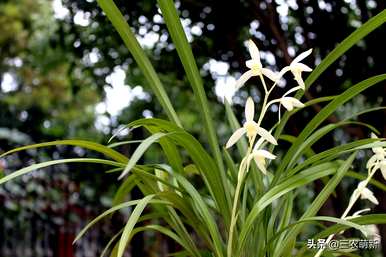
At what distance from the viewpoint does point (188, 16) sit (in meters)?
2.59

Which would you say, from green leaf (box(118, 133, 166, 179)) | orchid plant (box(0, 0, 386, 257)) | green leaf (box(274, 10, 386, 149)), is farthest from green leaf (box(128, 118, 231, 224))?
green leaf (box(274, 10, 386, 149))

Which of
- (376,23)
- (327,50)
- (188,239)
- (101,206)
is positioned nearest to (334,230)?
(188,239)

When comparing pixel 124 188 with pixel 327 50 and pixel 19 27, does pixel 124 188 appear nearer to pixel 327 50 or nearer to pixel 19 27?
pixel 327 50

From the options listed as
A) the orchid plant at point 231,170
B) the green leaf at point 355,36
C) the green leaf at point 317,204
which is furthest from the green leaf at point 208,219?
the green leaf at point 355,36

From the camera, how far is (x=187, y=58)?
3.93 ft

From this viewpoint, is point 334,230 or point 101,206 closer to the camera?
point 334,230

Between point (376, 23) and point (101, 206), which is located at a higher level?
point (101, 206)

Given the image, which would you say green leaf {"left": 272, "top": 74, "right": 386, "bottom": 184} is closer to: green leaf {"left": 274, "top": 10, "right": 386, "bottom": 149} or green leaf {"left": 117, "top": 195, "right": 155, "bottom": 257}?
green leaf {"left": 274, "top": 10, "right": 386, "bottom": 149}

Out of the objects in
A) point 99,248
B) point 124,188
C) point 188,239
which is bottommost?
point 188,239

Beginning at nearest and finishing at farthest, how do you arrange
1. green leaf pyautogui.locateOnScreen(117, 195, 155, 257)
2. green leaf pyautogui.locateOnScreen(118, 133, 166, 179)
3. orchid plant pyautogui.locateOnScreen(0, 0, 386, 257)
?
green leaf pyautogui.locateOnScreen(118, 133, 166, 179)
green leaf pyautogui.locateOnScreen(117, 195, 155, 257)
orchid plant pyautogui.locateOnScreen(0, 0, 386, 257)

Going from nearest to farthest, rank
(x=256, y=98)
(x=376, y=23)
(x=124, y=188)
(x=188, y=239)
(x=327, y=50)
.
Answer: (x=376, y=23) → (x=188, y=239) → (x=124, y=188) → (x=327, y=50) → (x=256, y=98)

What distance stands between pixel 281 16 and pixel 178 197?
61.6 inches

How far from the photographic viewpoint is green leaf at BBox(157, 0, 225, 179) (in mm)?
1181

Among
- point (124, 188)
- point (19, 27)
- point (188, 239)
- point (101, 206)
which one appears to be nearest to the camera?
point (188, 239)
